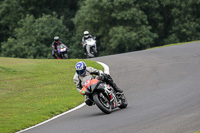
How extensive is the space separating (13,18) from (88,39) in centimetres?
3232

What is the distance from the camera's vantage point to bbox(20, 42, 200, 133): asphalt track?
8953mm

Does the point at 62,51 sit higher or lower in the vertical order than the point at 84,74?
higher

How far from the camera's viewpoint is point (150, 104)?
38.1 ft

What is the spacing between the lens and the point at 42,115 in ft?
41.0

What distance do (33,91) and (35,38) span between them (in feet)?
116

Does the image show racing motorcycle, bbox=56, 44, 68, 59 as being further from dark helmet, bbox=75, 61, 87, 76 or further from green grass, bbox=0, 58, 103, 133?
dark helmet, bbox=75, 61, 87, 76

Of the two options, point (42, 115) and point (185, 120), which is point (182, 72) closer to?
point (42, 115)

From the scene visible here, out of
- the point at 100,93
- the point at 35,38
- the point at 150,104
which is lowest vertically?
the point at 150,104

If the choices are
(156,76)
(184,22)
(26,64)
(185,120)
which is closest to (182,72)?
(156,76)

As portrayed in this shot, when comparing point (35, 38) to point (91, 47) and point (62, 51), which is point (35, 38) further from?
point (62, 51)

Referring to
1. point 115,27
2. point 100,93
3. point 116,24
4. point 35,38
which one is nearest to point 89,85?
point 100,93

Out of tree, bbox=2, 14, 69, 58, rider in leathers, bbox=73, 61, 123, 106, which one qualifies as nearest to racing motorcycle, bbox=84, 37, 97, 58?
rider in leathers, bbox=73, 61, 123, 106

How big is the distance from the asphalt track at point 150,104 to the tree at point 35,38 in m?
31.2

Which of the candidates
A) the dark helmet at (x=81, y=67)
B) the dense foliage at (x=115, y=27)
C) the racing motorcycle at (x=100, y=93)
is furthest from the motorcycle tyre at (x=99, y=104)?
the dense foliage at (x=115, y=27)
